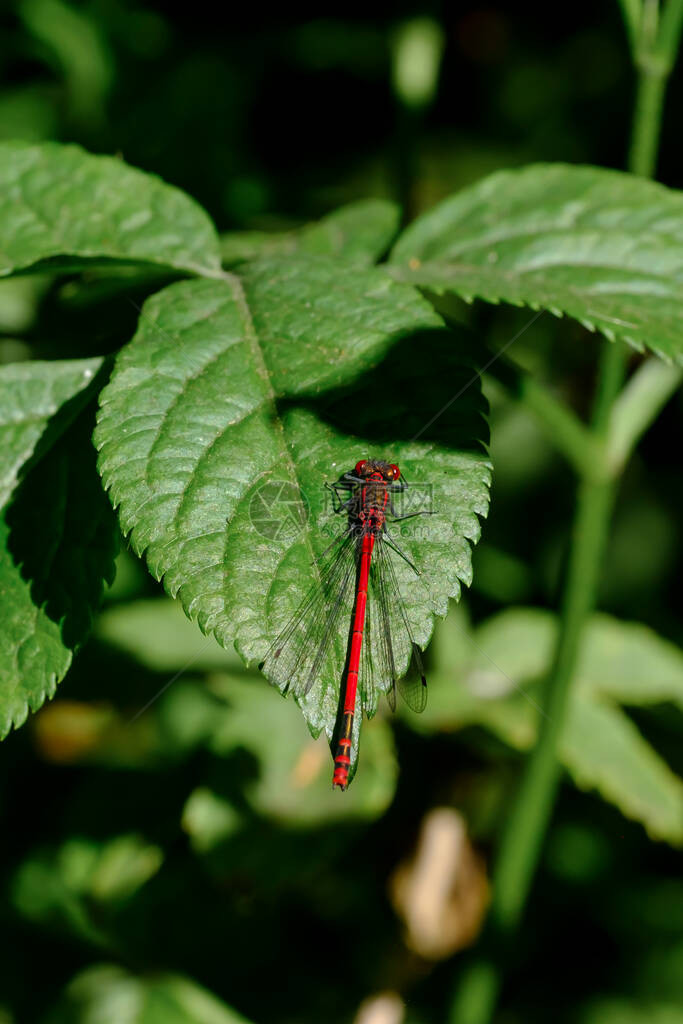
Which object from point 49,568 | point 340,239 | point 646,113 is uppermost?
point 646,113

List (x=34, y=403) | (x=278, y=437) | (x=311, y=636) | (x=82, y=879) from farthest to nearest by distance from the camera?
(x=82, y=879), (x=34, y=403), (x=278, y=437), (x=311, y=636)

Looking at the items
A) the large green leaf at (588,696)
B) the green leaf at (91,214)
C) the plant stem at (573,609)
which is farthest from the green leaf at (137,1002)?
the green leaf at (91,214)

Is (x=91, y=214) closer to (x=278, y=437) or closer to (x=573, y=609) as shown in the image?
(x=278, y=437)

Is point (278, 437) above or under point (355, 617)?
above

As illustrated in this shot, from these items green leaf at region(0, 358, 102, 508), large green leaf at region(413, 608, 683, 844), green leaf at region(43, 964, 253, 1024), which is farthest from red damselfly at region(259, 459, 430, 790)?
green leaf at region(43, 964, 253, 1024)

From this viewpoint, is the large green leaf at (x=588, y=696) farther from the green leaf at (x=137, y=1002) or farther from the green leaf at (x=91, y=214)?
the green leaf at (x=91, y=214)

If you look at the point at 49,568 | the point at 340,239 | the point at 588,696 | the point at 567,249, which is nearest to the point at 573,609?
the point at 588,696

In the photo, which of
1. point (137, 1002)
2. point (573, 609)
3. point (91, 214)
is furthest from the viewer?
point (137, 1002)
